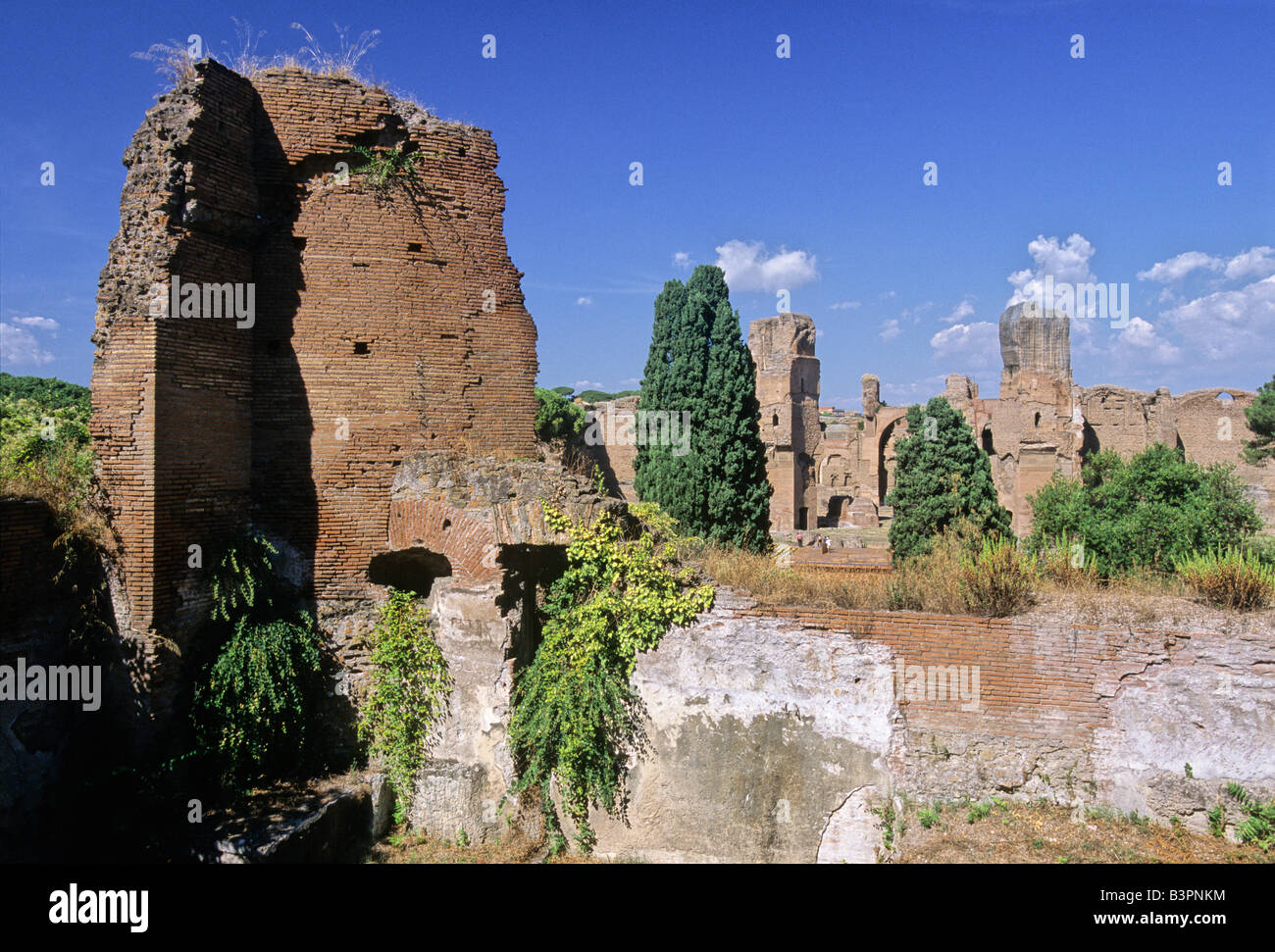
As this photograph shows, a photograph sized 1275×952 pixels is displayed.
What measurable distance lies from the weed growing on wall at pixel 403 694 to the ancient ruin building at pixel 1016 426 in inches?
978

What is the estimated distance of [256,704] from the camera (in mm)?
7934

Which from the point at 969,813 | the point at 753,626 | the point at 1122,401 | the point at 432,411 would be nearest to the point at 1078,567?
the point at 969,813

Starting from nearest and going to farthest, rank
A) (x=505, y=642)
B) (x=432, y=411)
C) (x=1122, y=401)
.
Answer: (x=505, y=642)
(x=432, y=411)
(x=1122, y=401)

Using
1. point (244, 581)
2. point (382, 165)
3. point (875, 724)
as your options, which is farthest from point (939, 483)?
point (244, 581)

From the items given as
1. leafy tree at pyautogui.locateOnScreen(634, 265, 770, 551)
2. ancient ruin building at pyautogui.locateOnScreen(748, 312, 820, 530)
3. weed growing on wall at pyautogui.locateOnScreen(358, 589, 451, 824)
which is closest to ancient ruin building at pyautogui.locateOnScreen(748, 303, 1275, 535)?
ancient ruin building at pyautogui.locateOnScreen(748, 312, 820, 530)

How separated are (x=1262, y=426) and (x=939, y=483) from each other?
28.4 metres

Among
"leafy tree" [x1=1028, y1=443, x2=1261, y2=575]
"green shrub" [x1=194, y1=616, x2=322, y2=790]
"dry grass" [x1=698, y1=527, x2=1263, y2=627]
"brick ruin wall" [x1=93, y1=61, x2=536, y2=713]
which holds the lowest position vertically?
"green shrub" [x1=194, y1=616, x2=322, y2=790]

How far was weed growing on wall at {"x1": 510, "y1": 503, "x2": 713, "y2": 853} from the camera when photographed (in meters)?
7.79

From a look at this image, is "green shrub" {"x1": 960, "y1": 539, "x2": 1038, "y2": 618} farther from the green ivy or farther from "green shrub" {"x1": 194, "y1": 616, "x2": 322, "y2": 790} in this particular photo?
the green ivy

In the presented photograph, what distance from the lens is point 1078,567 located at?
8.12m

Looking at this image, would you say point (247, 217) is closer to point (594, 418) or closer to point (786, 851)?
point (786, 851)

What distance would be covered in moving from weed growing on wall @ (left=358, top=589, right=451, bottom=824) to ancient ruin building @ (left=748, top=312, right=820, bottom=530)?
25.4 metres

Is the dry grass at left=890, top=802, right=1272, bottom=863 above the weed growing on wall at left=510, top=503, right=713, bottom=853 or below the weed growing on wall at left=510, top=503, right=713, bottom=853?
below

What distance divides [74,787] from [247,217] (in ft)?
21.1
